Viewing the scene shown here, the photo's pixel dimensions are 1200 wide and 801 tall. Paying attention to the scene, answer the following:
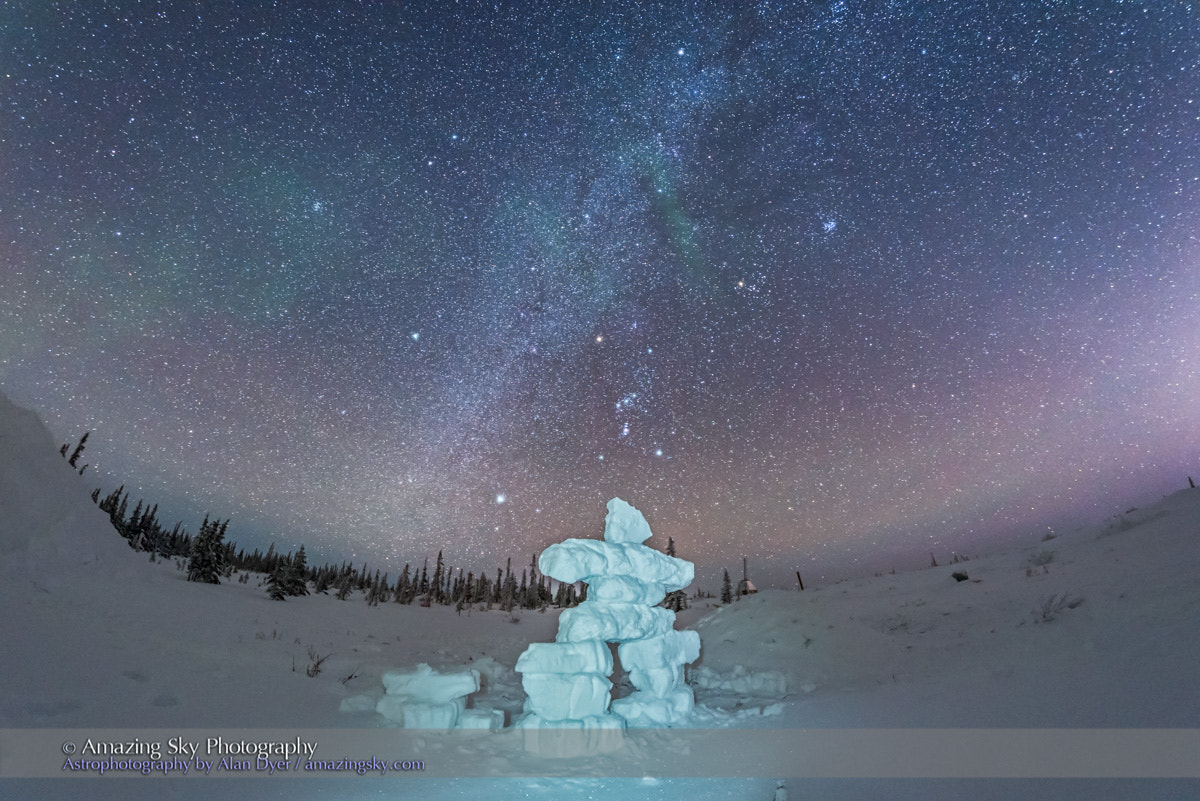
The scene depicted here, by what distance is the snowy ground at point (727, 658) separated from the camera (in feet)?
24.6

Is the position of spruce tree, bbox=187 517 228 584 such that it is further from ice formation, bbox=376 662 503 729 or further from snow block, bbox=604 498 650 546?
snow block, bbox=604 498 650 546

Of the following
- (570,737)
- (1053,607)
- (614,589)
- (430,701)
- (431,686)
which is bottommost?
(570,737)

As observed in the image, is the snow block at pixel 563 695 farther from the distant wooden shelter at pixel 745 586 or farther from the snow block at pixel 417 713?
the distant wooden shelter at pixel 745 586

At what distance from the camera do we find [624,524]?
44.3 ft

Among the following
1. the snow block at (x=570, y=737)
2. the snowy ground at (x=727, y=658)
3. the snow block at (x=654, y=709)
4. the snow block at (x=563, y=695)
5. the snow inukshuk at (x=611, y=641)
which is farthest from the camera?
the snow block at (x=654, y=709)

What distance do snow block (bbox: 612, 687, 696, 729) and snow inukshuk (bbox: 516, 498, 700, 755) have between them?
20mm

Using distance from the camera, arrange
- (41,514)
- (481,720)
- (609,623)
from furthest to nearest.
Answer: (41,514) → (609,623) → (481,720)

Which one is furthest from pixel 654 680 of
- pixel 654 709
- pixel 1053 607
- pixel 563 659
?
pixel 1053 607

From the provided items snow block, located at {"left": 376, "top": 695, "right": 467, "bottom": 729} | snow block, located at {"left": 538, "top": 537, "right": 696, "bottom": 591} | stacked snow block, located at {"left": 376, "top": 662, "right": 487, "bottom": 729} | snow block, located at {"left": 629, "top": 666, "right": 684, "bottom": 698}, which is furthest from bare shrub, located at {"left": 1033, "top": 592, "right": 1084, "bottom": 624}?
snow block, located at {"left": 376, "top": 695, "right": 467, "bottom": 729}

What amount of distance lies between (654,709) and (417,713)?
5.15 metres

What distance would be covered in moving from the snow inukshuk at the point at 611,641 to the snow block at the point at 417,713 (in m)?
1.45

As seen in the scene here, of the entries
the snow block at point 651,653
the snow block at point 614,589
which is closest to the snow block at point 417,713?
the snow block at point 614,589

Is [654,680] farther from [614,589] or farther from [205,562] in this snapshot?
[205,562]

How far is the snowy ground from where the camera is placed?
750cm
